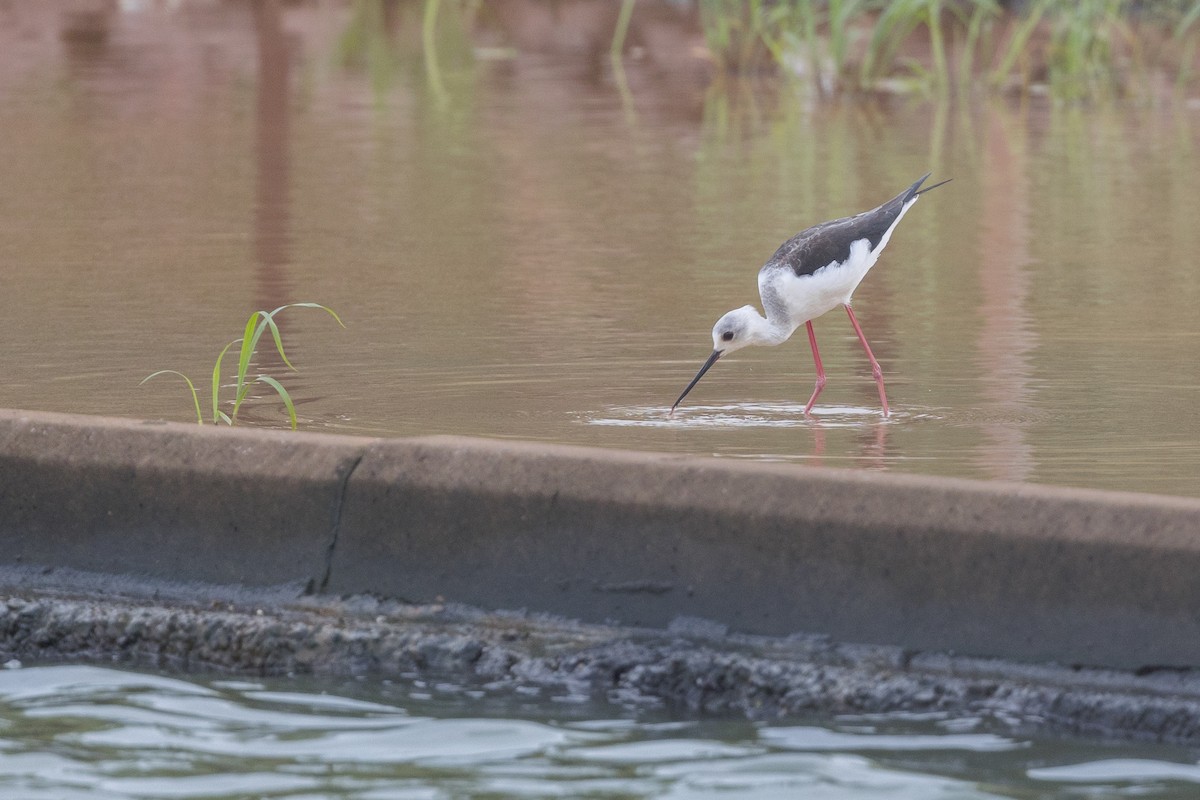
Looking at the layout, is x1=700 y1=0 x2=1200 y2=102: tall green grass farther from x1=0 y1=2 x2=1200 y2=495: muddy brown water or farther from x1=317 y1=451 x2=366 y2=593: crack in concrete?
x1=317 y1=451 x2=366 y2=593: crack in concrete

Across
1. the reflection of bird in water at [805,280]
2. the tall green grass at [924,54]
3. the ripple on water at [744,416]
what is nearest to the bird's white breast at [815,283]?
the reflection of bird in water at [805,280]

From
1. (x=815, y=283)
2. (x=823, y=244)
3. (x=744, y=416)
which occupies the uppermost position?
(x=823, y=244)

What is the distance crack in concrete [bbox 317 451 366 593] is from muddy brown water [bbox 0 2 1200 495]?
159cm

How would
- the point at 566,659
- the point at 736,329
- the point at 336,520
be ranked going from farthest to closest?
the point at 736,329 < the point at 336,520 < the point at 566,659

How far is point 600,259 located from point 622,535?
6.13 metres

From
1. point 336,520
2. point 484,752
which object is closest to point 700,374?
point 336,520

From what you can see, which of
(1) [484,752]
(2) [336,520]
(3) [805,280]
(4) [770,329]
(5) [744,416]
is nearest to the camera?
(1) [484,752]

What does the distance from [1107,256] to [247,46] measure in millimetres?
15267

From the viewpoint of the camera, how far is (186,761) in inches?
157

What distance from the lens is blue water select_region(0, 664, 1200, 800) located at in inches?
150

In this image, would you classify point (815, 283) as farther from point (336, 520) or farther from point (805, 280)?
point (336, 520)

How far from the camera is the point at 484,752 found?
4031 millimetres

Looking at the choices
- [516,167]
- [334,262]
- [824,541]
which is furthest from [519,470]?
[516,167]

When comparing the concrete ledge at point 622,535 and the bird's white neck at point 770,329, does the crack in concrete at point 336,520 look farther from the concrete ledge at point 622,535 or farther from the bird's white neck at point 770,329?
the bird's white neck at point 770,329
